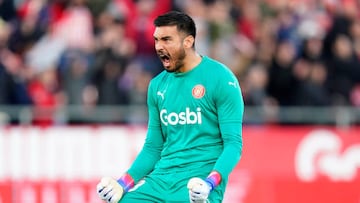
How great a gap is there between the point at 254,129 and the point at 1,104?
399cm

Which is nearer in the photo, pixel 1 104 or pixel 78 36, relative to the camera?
pixel 1 104

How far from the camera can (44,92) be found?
16938mm

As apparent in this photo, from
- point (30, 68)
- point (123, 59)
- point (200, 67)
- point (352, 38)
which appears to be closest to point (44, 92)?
point (30, 68)

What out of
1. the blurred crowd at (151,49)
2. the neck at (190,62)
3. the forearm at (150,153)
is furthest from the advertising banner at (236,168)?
the neck at (190,62)

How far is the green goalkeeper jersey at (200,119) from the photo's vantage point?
850 cm

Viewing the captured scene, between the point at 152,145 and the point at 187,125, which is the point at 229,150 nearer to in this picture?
the point at 187,125

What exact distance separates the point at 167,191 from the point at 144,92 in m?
9.10

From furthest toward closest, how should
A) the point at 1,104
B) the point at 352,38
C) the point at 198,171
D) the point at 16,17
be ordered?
the point at 352,38 < the point at 16,17 < the point at 1,104 < the point at 198,171

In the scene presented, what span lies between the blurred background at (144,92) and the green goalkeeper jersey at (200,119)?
6726 mm

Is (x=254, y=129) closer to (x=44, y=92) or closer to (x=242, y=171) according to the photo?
(x=242, y=171)

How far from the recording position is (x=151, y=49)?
18500 mm

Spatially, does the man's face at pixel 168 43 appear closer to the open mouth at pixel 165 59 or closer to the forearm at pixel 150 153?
the open mouth at pixel 165 59

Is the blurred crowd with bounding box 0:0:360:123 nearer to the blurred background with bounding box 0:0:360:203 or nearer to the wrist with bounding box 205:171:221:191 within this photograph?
the blurred background with bounding box 0:0:360:203

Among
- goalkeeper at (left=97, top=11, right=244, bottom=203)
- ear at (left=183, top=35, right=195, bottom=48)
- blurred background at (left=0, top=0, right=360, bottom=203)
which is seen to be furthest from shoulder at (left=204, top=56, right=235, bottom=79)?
blurred background at (left=0, top=0, right=360, bottom=203)
